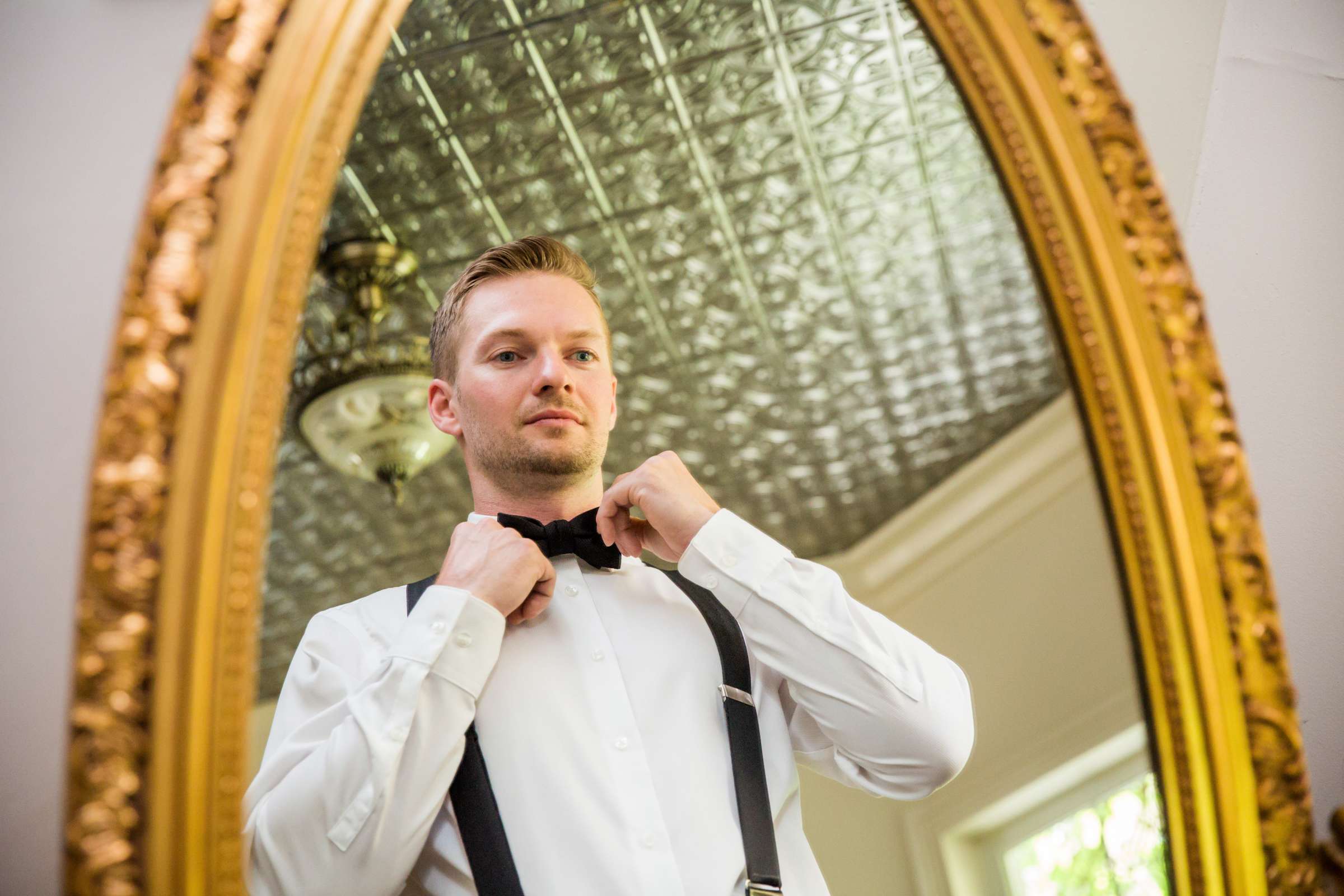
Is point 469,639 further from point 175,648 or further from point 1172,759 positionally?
point 1172,759

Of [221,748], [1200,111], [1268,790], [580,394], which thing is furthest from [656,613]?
[1200,111]

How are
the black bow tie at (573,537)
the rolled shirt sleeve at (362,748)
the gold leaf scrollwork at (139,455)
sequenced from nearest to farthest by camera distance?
the gold leaf scrollwork at (139,455) → the rolled shirt sleeve at (362,748) → the black bow tie at (573,537)

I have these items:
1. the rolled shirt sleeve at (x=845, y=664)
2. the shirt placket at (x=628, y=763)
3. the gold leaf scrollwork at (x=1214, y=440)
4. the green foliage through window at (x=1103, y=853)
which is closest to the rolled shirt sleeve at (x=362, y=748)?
the shirt placket at (x=628, y=763)

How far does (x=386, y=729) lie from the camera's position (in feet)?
2.88

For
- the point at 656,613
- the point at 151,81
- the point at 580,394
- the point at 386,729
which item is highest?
the point at 151,81

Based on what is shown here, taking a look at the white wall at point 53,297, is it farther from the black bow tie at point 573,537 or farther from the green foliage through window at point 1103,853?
the green foliage through window at point 1103,853

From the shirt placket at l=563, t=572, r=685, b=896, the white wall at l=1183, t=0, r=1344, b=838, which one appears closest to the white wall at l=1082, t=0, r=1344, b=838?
the white wall at l=1183, t=0, r=1344, b=838

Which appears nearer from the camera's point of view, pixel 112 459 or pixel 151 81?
pixel 112 459

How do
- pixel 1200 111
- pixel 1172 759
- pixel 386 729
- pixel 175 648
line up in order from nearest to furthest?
pixel 175 648, pixel 386 729, pixel 1172 759, pixel 1200 111

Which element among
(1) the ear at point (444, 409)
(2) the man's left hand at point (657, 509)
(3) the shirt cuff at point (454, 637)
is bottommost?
(3) the shirt cuff at point (454, 637)

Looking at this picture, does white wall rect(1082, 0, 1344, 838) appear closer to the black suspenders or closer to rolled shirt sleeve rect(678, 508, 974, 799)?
rolled shirt sleeve rect(678, 508, 974, 799)

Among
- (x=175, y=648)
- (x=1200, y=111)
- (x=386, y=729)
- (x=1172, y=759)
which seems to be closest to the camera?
(x=175, y=648)

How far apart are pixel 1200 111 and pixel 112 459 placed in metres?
1.09

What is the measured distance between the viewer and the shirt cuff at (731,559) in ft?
3.41
